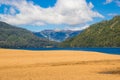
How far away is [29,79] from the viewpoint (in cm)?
2366

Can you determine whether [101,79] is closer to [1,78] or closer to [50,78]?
[50,78]

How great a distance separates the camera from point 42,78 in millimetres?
24266

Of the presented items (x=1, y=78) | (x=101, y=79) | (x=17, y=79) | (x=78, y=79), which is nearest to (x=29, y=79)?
(x=17, y=79)

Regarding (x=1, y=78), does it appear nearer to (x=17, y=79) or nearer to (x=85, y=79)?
(x=17, y=79)

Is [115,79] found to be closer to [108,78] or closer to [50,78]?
[108,78]

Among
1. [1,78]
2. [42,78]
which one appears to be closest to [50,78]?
[42,78]

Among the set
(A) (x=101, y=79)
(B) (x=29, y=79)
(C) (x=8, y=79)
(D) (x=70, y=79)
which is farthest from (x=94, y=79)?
(C) (x=8, y=79)

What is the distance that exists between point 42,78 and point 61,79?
1.82 meters

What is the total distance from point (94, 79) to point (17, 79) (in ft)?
22.2

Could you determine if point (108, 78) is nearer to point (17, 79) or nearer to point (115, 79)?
point (115, 79)

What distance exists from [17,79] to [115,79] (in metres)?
8.59

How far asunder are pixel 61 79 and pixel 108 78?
4.32 metres

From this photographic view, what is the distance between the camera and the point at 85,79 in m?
23.7

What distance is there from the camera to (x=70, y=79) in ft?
77.5
